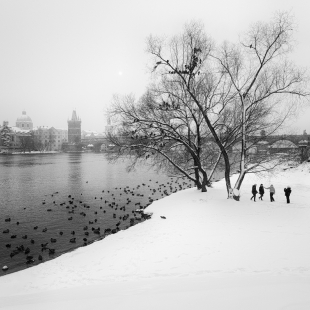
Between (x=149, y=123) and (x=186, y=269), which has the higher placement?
(x=149, y=123)

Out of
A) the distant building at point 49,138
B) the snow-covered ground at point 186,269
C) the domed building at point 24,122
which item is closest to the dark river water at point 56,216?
the snow-covered ground at point 186,269

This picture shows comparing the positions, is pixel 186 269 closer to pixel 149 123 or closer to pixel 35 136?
pixel 149 123

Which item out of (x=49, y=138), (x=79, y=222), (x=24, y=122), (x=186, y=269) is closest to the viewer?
(x=186, y=269)

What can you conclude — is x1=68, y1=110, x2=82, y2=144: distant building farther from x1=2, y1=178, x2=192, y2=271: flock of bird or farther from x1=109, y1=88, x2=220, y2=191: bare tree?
x1=109, y1=88, x2=220, y2=191: bare tree

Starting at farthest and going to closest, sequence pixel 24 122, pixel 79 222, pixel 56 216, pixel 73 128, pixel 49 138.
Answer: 1. pixel 73 128
2. pixel 24 122
3. pixel 49 138
4. pixel 56 216
5. pixel 79 222

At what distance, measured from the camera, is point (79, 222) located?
612 inches

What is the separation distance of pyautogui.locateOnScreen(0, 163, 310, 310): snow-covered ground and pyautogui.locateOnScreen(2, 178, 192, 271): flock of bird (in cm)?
186

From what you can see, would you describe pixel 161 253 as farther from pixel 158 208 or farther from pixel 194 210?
pixel 158 208

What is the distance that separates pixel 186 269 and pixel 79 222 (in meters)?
9.88

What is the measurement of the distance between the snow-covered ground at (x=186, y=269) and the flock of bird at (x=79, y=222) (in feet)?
6.11

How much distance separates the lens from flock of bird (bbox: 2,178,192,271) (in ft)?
A: 36.9

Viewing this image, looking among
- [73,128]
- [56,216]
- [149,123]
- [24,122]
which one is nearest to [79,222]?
[56,216]

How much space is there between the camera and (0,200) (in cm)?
2100

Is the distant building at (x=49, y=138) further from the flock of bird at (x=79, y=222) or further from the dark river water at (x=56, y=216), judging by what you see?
the flock of bird at (x=79, y=222)
